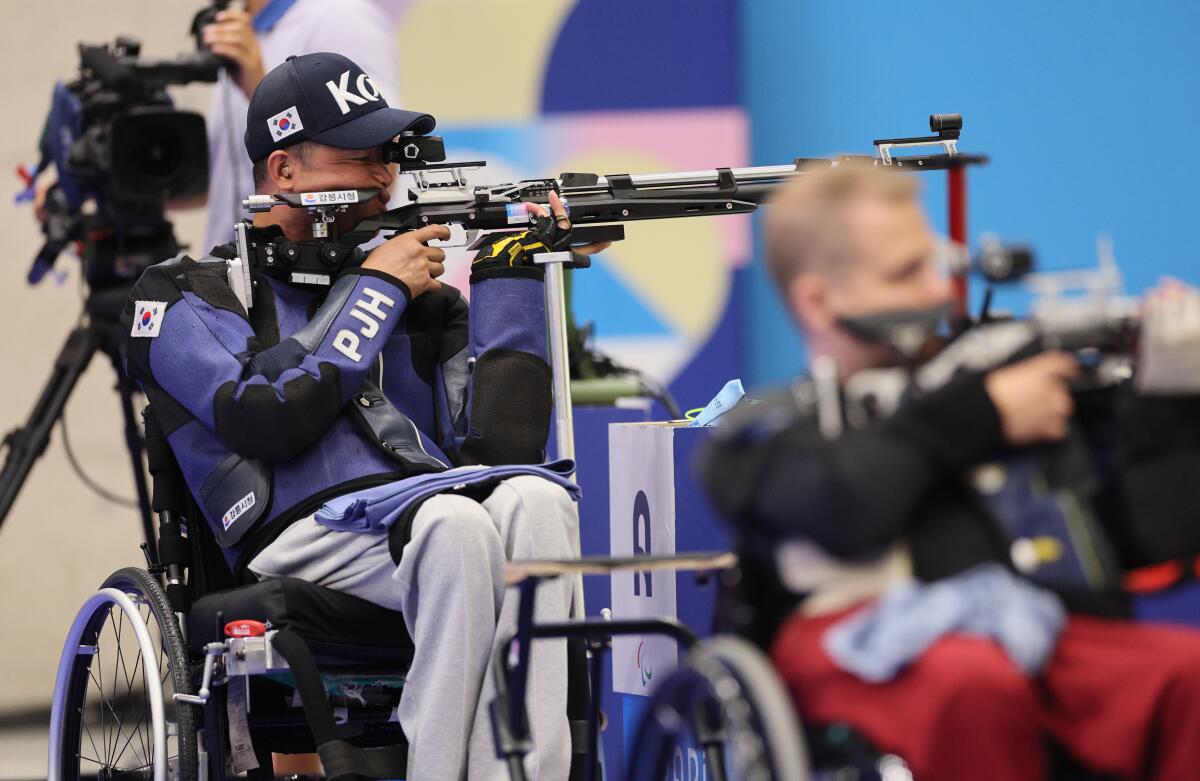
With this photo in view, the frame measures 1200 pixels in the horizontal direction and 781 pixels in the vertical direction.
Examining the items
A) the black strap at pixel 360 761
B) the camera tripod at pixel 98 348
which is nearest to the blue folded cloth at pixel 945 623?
the black strap at pixel 360 761

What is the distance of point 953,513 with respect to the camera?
1.78 m

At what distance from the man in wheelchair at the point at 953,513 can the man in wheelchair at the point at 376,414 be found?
84 cm

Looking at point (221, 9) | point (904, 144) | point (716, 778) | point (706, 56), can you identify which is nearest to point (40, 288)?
point (221, 9)

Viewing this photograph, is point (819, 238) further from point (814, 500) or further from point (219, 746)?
point (219, 746)

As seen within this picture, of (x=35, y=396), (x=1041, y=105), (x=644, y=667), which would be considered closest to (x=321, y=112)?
(x=644, y=667)

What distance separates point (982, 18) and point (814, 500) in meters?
3.14

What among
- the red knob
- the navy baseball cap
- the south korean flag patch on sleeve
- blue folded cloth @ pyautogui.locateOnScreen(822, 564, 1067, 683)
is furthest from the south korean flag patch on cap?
blue folded cloth @ pyautogui.locateOnScreen(822, 564, 1067, 683)

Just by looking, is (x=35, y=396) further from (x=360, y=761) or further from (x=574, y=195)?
(x=360, y=761)

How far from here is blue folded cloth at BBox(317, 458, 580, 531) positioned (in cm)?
266

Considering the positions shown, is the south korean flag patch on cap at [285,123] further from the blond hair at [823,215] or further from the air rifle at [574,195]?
the blond hair at [823,215]

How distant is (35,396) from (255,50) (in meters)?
1.51

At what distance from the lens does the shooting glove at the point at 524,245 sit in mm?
3021

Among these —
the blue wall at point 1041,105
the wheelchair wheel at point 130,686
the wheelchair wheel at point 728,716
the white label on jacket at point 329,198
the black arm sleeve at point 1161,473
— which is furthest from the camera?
the blue wall at point 1041,105

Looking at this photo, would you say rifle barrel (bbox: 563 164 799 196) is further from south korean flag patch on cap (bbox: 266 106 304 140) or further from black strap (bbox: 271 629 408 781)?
black strap (bbox: 271 629 408 781)
